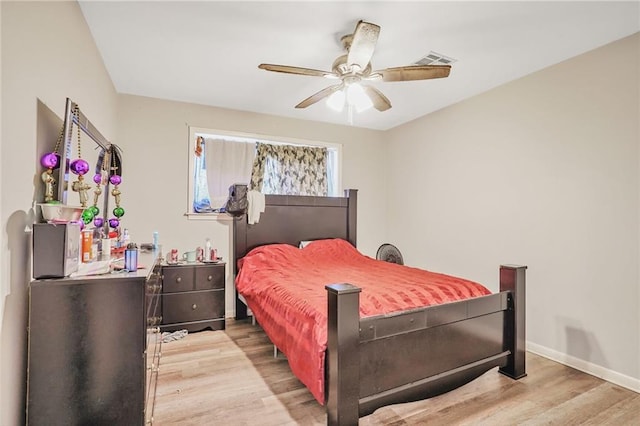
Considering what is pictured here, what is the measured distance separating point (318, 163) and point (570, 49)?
112 inches

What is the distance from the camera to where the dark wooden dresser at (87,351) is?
4.44 ft

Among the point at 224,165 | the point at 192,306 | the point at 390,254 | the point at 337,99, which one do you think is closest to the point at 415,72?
the point at 337,99

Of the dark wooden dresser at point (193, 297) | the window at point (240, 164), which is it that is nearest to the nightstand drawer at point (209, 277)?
the dark wooden dresser at point (193, 297)

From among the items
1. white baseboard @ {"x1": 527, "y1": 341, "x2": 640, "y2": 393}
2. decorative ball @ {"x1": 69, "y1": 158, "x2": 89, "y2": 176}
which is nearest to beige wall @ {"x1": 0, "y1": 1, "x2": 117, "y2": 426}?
decorative ball @ {"x1": 69, "y1": 158, "x2": 89, "y2": 176}

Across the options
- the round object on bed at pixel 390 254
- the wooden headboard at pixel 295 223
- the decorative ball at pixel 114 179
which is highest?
the decorative ball at pixel 114 179

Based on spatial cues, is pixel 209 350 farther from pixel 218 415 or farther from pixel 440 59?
pixel 440 59

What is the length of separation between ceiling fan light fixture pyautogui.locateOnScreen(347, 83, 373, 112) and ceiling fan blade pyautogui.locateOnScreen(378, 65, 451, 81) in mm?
259

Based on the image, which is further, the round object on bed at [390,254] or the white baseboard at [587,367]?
the round object on bed at [390,254]

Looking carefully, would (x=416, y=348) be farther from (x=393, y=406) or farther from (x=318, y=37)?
(x=318, y=37)

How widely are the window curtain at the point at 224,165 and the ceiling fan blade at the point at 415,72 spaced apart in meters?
2.24

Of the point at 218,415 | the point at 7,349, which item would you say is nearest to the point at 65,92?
the point at 7,349

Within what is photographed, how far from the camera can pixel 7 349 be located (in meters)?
1.26

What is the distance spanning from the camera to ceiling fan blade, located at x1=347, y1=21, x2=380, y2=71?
1.87 m

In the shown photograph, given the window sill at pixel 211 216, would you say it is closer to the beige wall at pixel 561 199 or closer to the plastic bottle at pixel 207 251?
the plastic bottle at pixel 207 251
